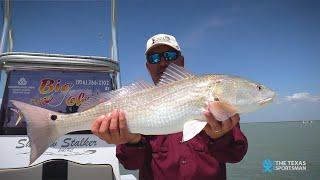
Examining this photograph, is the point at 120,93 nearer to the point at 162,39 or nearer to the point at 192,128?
the point at 192,128

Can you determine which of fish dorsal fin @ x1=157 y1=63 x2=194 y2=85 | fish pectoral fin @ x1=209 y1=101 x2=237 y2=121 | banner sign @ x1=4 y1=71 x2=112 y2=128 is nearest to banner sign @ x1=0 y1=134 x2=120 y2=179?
banner sign @ x1=4 y1=71 x2=112 y2=128

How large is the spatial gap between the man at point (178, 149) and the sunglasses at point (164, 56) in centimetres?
82

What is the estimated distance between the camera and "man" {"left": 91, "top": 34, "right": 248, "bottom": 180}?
10.2 ft

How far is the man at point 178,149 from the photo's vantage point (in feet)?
10.2

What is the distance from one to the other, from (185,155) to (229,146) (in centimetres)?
41

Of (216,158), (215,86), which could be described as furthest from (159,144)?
(215,86)

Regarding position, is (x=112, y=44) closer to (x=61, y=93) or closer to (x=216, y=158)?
(x=61, y=93)

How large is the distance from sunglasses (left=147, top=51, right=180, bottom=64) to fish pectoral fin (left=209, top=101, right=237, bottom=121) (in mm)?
1035

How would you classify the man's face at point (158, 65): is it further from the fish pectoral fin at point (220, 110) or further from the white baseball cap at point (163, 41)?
the fish pectoral fin at point (220, 110)

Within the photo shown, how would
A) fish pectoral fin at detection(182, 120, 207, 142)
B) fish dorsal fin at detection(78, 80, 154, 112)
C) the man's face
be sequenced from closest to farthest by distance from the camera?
fish pectoral fin at detection(182, 120, 207, 142) → fish dorsal fin at detection(78, 80, 154, 112) → the man's face

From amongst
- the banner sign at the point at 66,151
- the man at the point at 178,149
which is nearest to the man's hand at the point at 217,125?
the man at the point at 178,149

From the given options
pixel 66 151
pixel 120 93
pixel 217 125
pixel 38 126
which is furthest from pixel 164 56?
pixel 66 151

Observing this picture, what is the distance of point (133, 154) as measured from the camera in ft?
11.0

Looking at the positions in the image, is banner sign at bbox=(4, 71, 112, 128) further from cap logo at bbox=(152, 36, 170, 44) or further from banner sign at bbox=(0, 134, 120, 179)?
cap logo at bbox=(152, 36, 170, 44)
